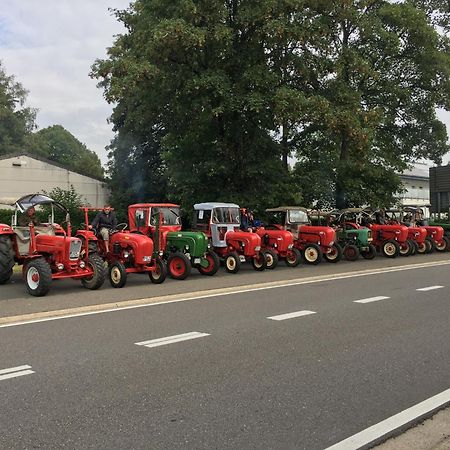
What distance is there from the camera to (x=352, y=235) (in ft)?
66.7

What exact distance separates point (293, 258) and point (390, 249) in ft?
16.6

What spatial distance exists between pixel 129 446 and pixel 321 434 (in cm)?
142

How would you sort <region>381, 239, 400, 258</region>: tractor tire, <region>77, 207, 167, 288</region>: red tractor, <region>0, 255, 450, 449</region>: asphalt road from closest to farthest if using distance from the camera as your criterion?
1. <region>0, 255, 450, 449</region>: asphalt road
2. <region>77, 207, 167, 288</region>: red tractor
3. <region>381, 239, 400, 258</region>: tractor tire

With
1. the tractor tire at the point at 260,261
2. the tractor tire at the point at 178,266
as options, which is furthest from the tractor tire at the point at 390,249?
the tractor tire at the point at 178,266

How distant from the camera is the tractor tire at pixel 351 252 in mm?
19719

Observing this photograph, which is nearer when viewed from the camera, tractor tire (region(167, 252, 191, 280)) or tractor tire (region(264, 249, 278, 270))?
tractor tire (region(167, 252, 191, 280))

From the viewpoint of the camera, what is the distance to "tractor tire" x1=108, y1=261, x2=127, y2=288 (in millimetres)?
12531

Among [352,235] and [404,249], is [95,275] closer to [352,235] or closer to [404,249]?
[352,235]

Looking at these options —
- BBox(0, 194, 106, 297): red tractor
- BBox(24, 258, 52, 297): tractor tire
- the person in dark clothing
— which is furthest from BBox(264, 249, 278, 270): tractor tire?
BBox(24, 258, 52, 297): tractor tire

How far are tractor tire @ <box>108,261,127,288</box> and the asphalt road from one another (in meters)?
3.18

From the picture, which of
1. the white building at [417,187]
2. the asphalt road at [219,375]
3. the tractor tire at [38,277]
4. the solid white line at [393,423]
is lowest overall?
the solid white line at [393,423]

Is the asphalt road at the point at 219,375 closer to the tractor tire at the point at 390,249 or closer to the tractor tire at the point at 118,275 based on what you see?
the tractor tire at the point at 118,275

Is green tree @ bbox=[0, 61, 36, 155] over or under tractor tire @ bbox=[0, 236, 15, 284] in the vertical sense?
over

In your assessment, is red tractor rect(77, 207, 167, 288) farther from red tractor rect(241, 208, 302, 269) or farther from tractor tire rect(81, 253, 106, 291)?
Answer: red tractor rect(241, 208, 302, 269)
